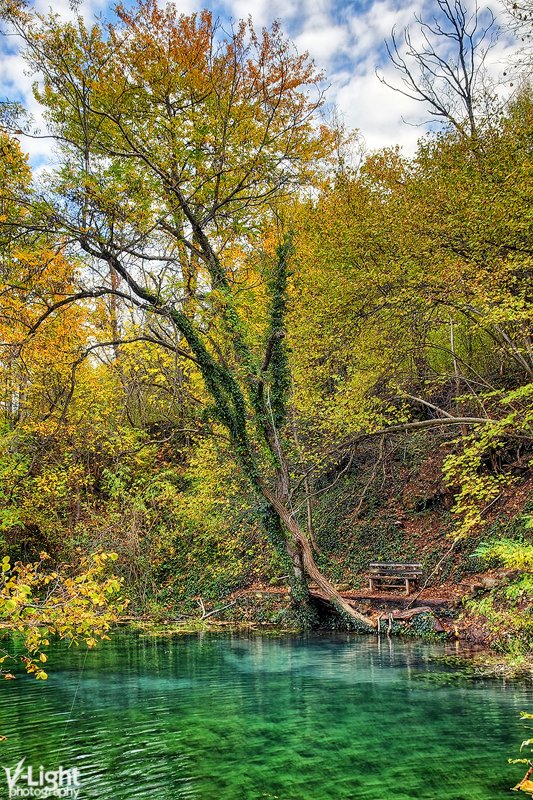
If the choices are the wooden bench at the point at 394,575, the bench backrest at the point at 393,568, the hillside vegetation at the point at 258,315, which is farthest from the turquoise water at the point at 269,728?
the bench backrest at the point at 393,568

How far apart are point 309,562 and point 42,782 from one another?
28.1ft

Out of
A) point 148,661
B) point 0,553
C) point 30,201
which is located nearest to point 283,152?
point 30,201

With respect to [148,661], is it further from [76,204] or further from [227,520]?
[76,204]

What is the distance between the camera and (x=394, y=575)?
14.1 meters

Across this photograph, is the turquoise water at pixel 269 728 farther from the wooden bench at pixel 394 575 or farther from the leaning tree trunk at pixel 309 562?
the wooden bench at pixel 394 575

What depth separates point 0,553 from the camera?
1766 centimetres

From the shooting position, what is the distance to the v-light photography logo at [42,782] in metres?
4.85

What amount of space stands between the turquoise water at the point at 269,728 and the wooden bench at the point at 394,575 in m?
3.05

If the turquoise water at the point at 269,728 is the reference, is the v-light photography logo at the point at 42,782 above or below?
above

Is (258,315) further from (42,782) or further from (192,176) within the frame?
(42,782)

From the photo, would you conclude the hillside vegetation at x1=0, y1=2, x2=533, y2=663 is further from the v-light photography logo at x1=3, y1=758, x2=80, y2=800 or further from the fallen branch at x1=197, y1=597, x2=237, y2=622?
the v-light photography logo at x1=3, y1=758, x2=80, y2=800

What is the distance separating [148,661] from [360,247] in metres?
10.4

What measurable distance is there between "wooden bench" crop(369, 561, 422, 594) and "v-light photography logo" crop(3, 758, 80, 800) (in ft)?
31.9

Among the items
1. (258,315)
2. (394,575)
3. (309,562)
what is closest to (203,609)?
(309,562)
